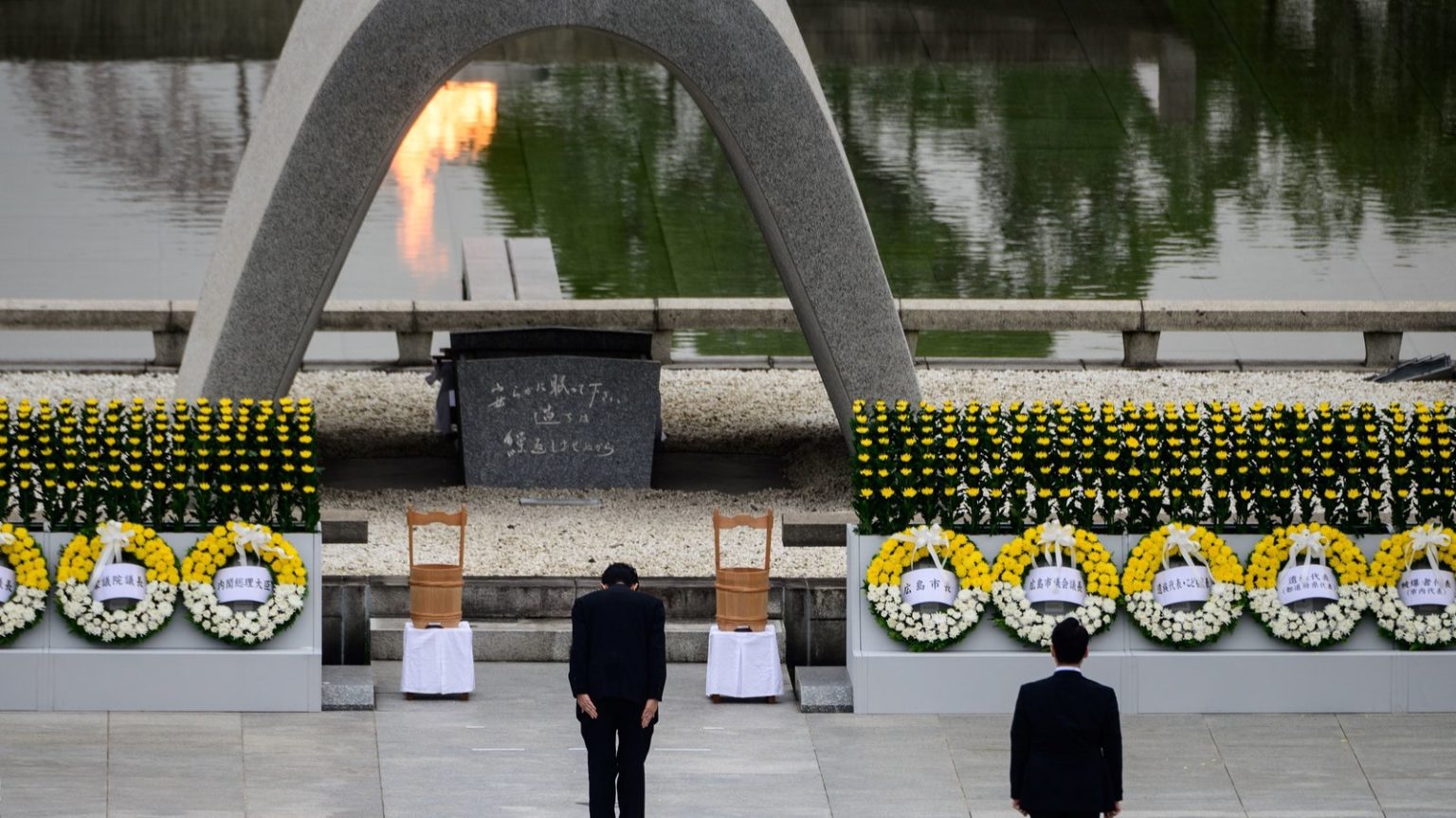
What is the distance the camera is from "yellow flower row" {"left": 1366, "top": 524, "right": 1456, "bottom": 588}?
1280cm

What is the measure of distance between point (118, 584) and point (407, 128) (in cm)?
429

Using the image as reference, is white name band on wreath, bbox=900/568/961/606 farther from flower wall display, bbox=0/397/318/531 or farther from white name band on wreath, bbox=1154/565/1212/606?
flower wall display, bbox=0/397/318/531

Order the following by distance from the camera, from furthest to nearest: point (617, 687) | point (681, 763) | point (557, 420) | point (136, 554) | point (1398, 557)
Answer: point (557, 420)
point (1398, 557)
point (136, 554)
point (681, 763)
point (617, 687)

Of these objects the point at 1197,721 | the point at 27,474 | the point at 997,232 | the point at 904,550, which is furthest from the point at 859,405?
the point at 997,232

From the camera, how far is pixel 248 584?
1251 centimetres

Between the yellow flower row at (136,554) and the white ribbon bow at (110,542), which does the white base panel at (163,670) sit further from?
the white ribbon bow at (110,542)

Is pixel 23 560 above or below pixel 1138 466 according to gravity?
below

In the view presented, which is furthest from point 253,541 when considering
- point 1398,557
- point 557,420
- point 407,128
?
point 1398,557

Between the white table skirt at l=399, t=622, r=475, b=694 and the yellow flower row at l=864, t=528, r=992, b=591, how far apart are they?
2.13 m

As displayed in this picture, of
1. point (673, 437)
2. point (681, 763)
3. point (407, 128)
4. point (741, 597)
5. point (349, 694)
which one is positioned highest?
point (407, 128)

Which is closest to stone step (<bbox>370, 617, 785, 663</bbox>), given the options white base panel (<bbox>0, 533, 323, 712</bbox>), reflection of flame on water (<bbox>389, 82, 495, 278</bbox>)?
white base panel (<bbox>0, 533, 323, 712</bbox>)

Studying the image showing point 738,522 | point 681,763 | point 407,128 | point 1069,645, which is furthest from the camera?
point 407,128

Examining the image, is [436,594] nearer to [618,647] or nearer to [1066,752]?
[618,647]

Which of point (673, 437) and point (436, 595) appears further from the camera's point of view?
point (673, 437)
